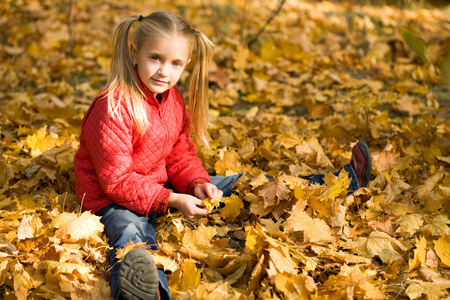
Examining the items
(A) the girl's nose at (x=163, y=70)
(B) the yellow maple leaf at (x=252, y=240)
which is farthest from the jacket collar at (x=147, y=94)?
(B) the yellow maple leaf at (x=252, y=240)

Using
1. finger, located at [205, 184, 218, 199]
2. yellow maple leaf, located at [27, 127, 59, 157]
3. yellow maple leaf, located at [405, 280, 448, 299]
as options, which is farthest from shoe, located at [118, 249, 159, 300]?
yellow maple leaf, located at [27, 127, 59, 157]

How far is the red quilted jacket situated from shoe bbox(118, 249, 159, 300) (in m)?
0.45

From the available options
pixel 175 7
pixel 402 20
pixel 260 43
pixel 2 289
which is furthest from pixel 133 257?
pixel 402 20

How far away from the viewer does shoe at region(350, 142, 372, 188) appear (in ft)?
6.72

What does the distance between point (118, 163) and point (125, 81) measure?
0.38 meters

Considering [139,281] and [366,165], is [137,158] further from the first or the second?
[366,165]

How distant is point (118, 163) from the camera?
1.78 metres

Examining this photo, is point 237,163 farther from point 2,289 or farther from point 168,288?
point 2,289

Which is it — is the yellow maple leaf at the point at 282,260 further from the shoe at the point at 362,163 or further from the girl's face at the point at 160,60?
the girl's face at the point at 160,60

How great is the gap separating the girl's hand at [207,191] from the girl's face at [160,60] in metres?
0.51

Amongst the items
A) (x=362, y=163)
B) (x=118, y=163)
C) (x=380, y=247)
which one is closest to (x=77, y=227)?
(x=118, y=163)

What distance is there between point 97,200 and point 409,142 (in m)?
1.98

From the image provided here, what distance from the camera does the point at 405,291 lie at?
1.53 m

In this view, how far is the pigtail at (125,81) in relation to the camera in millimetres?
1809
